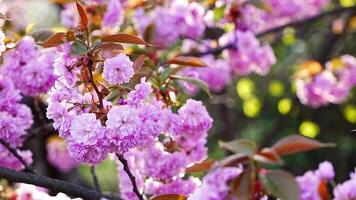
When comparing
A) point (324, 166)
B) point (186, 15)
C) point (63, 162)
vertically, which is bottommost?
point (63, 162)

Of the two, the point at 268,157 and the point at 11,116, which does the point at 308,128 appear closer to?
the point at 11,116

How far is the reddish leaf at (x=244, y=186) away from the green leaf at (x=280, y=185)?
21 mm

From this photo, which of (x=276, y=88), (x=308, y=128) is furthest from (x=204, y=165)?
(x=276, y=88)

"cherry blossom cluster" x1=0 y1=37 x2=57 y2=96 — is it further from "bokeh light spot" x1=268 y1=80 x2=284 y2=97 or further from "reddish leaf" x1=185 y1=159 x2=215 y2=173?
"bokeh light spot" x1=268 y1=80 x2=284 y2=97

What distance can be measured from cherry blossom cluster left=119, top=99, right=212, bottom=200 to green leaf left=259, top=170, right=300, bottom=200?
2.08ft

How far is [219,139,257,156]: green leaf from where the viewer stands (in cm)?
125

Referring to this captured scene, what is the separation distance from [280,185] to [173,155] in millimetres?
750

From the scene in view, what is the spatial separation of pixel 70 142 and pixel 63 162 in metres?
2.96

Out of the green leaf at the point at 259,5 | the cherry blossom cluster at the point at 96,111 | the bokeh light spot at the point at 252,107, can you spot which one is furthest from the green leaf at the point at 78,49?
the bokeh light spot at the point at 252,107

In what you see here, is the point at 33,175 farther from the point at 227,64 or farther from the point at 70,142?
the point at 227,64

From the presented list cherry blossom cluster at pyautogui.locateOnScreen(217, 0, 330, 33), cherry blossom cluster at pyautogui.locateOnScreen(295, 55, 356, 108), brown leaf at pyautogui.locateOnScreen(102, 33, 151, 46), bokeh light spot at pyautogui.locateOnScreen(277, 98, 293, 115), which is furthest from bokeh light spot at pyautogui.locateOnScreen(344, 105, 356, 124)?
brown leaf at pyautogui.locateOnScreen(102, 33, 151, 46)

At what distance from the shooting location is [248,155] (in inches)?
48.8

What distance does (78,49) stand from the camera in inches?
59.7

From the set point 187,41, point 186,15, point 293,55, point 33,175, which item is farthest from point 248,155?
point 293,55
